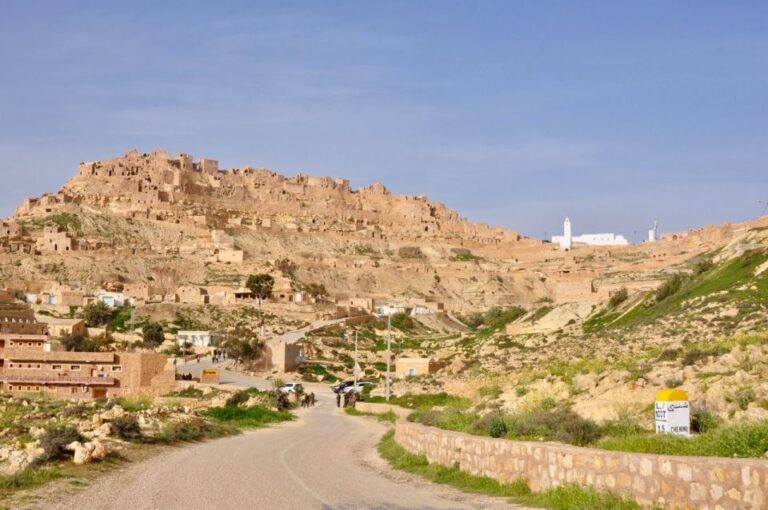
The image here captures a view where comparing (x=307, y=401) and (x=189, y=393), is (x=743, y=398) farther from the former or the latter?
(x=189, y=393)

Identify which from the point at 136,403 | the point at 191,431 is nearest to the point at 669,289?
the point at 136,403

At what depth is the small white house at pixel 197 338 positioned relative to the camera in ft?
198

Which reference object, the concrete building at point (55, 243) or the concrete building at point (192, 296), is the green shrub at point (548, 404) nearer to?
the concrete building at point (192, 296)

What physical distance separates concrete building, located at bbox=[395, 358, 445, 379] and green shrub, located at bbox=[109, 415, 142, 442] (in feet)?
77.5

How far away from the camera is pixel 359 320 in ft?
237

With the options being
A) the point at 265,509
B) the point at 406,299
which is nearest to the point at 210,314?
the point at 406,299

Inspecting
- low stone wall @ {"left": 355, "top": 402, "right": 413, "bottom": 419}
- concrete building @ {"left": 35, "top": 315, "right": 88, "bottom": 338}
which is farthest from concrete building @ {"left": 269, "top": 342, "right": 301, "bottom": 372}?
→ low stone wall @ {"left": 355, "top": 402, "right": 413, "bottom": 419}

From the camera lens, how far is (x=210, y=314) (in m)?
70.4

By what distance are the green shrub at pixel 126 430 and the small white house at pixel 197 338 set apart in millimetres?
41756

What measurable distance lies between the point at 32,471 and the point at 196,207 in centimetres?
9761

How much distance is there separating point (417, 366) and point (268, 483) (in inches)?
1187

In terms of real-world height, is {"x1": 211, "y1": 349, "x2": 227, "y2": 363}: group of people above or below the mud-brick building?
above

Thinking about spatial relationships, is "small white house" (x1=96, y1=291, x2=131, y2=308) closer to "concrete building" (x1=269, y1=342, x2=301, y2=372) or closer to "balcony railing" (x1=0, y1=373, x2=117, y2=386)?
"concrete building" (x1=269, y1=342, x2=301, y2=372)

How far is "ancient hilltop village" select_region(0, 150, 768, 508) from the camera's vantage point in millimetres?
14344
